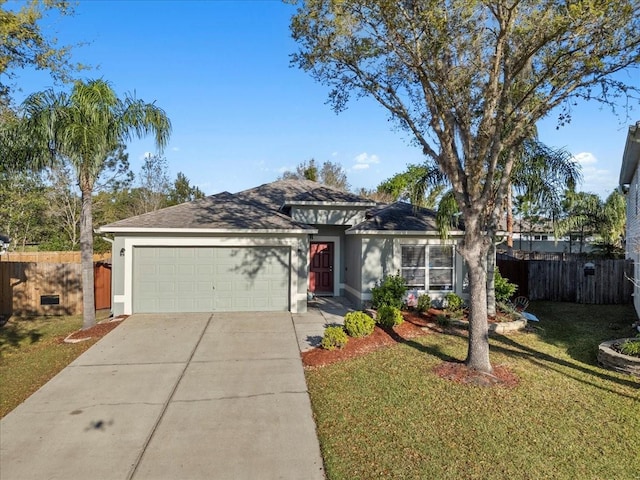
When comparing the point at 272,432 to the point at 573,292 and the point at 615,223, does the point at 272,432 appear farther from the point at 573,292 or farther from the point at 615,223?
the point at 615,223

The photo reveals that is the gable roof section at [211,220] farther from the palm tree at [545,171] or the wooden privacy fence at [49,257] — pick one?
the wooden privacy fence at [49,257]

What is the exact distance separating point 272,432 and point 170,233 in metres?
8.30

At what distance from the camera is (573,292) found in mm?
15383

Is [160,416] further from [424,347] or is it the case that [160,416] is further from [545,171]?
[545,171]

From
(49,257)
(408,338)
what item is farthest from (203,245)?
(49,257)

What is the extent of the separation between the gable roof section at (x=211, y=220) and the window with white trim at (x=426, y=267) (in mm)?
3234

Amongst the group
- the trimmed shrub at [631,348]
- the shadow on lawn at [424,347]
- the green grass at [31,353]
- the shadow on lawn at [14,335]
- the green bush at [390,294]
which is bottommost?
the shadow on lawn at [14,335]

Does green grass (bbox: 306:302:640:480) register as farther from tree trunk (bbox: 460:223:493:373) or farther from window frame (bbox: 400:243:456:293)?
window frame (bbox: 400:243:456:293)

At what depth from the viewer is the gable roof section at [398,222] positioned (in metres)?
12.9

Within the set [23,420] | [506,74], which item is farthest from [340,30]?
[23,420]

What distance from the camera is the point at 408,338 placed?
9.52 m

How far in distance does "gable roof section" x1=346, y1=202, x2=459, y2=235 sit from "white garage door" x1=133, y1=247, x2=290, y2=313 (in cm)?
273

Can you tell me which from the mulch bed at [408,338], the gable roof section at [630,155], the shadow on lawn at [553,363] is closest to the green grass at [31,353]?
the mulch bed at [408,338]

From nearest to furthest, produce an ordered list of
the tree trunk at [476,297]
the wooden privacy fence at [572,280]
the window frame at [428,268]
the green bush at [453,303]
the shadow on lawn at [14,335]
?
the tree trunk at [476,297] → the shadow on lawn at [14,335] → the green bush at [453,303] → the window frame at [428,268] → the wooden privacy fence at [572,280]
